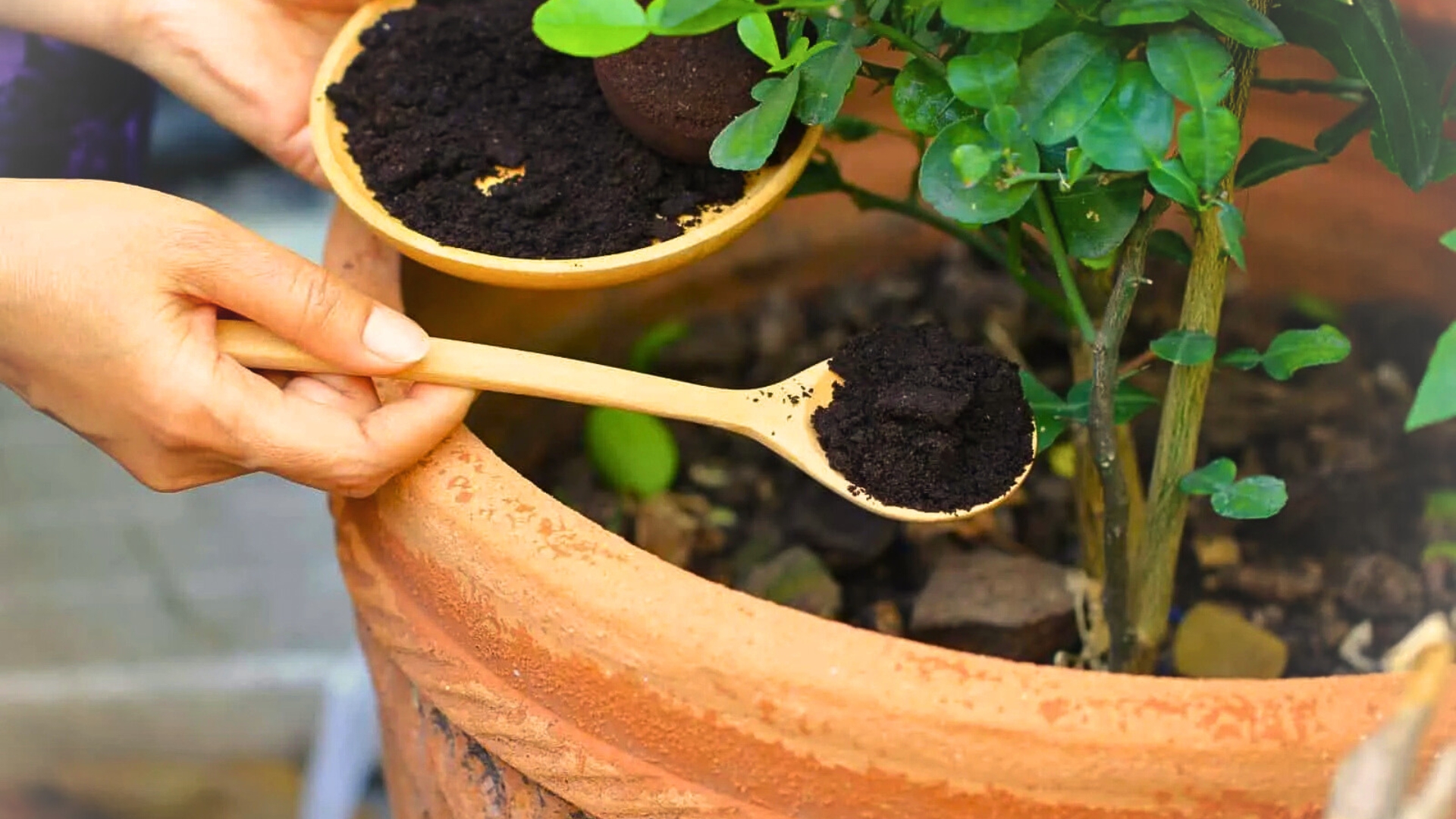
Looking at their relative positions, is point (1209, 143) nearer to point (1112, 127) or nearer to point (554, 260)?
point (1112, 127)

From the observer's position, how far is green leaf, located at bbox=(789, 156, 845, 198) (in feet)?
2.84

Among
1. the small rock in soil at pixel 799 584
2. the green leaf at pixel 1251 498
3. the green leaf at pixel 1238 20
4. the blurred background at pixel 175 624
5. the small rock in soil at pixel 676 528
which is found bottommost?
the blurred background at pixel 175 624

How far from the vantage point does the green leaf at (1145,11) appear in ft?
1.75

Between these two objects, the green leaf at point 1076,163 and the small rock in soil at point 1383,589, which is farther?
the small rock in soil at point 1383,589

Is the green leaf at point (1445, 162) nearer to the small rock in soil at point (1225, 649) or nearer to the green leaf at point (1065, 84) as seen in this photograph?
the green leaf at point (1065, 84)

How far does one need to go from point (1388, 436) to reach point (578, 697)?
30.3 inches

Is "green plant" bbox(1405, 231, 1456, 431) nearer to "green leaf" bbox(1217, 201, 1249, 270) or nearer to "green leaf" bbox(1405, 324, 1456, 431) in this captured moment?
"green leaf" bbox(1405, 324, 1456, 431)

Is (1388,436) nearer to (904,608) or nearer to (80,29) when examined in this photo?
(904,608)

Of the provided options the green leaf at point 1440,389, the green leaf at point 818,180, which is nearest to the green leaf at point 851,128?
the green leaf at point 818,180

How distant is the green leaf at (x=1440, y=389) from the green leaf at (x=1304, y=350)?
0.59ft

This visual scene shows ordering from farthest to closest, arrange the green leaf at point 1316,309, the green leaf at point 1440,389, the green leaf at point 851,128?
1. the green leaf at point 1316,309
2. the green leaf at point 851,128
3. the green leaf at point 1440,389

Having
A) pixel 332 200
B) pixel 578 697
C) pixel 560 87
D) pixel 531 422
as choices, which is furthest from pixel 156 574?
pixel 578 697

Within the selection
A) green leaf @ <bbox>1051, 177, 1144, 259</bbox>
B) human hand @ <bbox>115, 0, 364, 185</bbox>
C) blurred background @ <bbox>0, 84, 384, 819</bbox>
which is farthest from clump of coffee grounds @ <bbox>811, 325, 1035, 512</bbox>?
blurred background @ <bbox>0, 84, 384, 819</bbox>

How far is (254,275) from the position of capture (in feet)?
2.17
